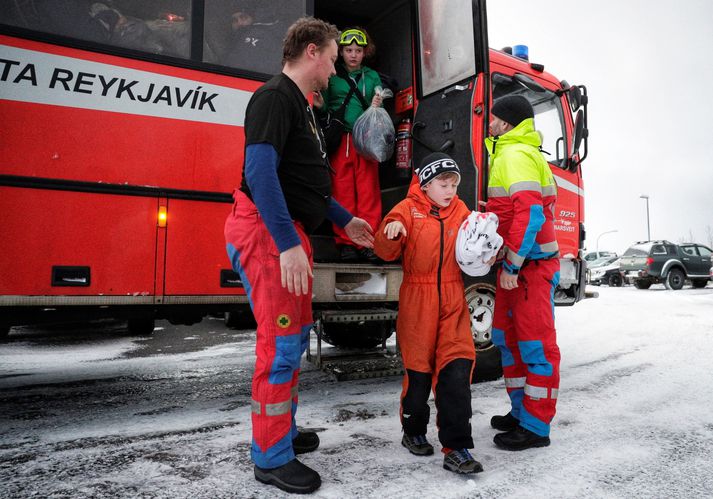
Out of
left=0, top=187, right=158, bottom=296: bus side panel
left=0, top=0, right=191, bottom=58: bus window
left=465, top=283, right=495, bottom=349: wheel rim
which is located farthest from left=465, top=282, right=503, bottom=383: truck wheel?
left=0, top=0, right=191, bottom=58: bus window

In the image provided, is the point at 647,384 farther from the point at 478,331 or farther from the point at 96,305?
the point at 96,305

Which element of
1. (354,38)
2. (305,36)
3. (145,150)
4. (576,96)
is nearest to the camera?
(305,36)

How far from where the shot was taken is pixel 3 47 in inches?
97.0

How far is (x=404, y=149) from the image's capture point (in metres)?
4.12

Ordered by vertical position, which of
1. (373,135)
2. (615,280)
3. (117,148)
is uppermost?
(373,135)

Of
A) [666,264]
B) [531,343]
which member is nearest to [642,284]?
[666,264]

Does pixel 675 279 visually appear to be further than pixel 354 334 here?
Yes

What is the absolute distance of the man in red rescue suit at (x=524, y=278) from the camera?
2.47 m

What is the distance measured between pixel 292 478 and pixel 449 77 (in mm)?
3167

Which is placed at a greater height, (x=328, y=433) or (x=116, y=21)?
(x=116, y=21)

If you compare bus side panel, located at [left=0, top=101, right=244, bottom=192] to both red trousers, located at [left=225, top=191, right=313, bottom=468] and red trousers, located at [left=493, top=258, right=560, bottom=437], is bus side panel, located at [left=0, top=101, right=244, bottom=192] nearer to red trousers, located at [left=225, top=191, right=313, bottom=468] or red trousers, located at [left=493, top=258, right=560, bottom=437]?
red trousers, located at [left=225, top=191, right=313, bottom=468]

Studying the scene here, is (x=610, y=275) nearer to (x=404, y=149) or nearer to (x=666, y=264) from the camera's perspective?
(x=666, y=264)

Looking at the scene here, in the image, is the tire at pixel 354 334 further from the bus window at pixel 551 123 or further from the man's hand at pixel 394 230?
the man's hand at pixel 394 230

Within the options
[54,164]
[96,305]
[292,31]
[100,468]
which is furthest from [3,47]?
[100,468]
